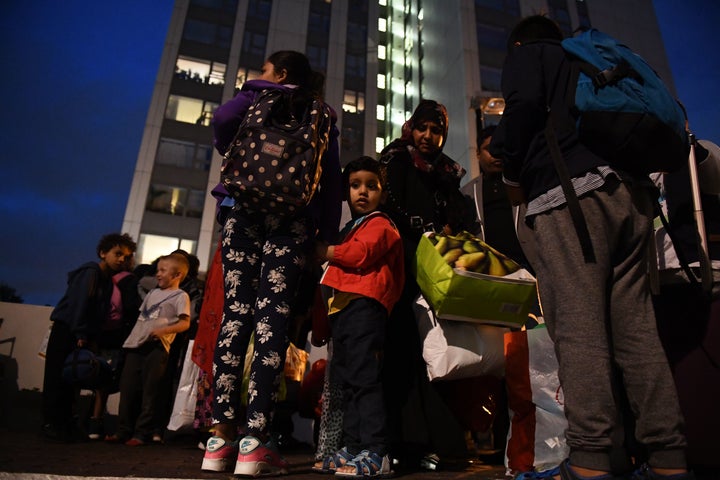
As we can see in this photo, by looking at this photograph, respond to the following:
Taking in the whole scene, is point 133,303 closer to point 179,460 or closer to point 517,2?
point 179,460

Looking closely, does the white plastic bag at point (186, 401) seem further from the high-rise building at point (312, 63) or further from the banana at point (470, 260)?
the high-rise building at point (312, 63)

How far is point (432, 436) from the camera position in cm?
261

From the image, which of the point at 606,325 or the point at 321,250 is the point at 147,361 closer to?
the point at 321,250

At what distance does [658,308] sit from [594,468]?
116 cm

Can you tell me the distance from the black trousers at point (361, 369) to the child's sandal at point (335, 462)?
57 millimetres

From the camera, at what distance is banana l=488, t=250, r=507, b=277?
2387 millimetres

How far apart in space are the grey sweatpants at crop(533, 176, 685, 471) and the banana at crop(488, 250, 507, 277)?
0.61m

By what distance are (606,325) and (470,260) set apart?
849mm

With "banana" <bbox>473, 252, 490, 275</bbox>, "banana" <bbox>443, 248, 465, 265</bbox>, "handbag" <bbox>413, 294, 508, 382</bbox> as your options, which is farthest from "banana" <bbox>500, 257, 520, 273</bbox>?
"handbag" <bbox>413, 294, 508, 382</bbox>

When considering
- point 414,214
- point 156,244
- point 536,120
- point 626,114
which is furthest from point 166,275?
point 156,244

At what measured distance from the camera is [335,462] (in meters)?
2.10

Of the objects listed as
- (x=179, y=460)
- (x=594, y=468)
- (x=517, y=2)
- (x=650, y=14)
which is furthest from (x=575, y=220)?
(x=650, y=14)

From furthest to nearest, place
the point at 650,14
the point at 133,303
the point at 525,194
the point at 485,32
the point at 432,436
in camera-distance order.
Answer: the point at 650,14 < the point at 485,32 < the point at 133,303 < the point at 432,436 < the point at 525,194

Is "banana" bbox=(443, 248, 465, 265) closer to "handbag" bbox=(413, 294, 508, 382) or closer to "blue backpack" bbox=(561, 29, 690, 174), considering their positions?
"handbag" bbox=(413, 294, 508, 382)
